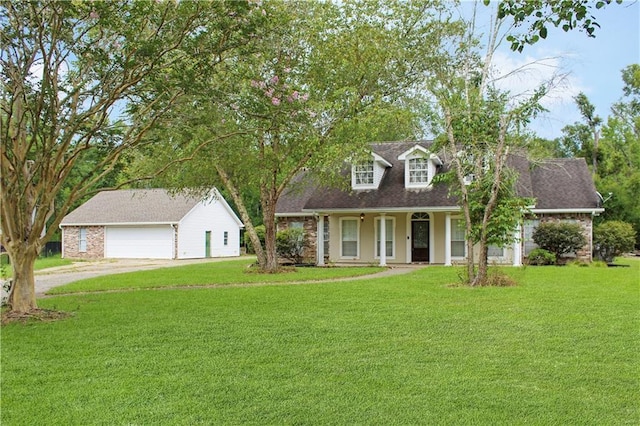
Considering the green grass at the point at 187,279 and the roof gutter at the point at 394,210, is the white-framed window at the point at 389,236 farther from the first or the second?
the green grass at the point at 187,279

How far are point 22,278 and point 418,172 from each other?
16950 millimetres

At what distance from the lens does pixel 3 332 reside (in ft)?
28.6

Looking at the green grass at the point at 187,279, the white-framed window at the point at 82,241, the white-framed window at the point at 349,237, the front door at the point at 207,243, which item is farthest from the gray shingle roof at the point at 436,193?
the white-framed window at the point at 82,241

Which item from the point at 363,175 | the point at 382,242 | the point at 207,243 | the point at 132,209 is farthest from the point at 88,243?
the point at 382,242

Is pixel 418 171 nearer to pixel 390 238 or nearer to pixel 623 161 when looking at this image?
pixel 390 238

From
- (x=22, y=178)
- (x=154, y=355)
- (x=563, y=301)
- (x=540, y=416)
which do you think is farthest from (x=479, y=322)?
(x=22, y=178)

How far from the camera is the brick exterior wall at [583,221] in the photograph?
72.8 ft

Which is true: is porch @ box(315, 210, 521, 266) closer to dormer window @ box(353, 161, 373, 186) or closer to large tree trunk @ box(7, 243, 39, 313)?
dormer window @ box(353, 161, 373, 186)

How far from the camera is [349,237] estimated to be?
2512 cm

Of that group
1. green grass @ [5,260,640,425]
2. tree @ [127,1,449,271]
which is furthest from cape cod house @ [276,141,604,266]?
green grass @ [5,260,640,425]

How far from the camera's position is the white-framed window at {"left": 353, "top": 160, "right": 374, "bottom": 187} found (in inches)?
965

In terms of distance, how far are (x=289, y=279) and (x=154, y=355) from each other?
10257 millimetres

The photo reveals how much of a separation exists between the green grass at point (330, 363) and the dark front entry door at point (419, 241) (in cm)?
1277

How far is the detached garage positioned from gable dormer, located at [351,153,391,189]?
10.7 metres
